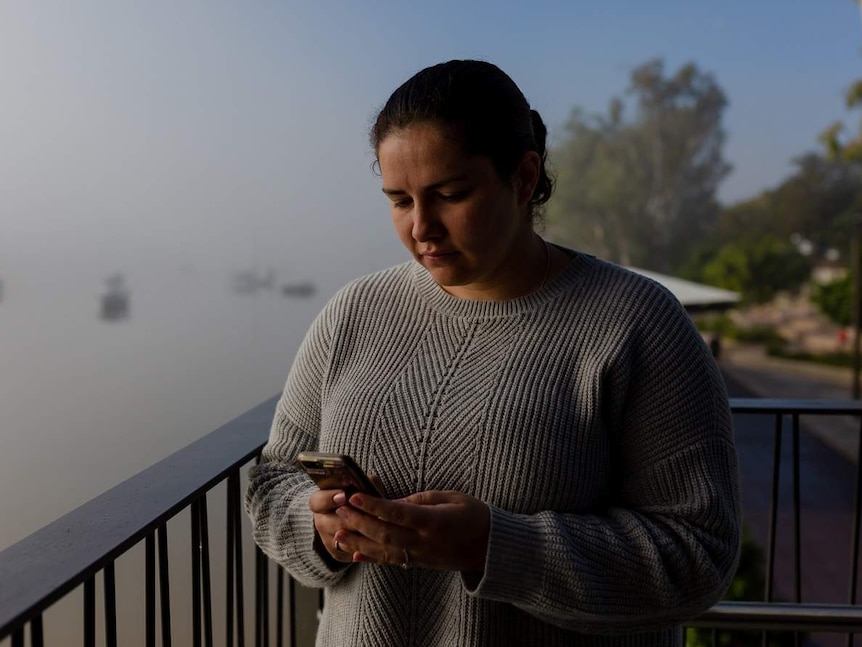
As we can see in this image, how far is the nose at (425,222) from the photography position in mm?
944

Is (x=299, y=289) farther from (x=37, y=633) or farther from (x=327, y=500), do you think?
(x=37, y=633)

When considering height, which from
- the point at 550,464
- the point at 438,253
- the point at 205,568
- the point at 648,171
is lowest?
the point at 205,568

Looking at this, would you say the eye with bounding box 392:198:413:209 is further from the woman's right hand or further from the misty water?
the misty water

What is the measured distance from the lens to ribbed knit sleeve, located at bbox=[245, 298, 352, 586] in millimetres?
1039

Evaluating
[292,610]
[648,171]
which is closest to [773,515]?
[292,610]

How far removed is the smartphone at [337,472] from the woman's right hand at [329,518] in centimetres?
1

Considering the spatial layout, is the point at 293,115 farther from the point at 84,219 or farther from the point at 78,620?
the point at 78,620

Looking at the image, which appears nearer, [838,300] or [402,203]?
[402,203]

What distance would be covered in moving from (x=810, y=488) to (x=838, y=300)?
981cm

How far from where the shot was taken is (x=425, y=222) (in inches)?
37.2

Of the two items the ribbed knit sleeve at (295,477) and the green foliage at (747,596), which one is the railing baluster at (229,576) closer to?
the ribbed knit sleeve at (295,477)

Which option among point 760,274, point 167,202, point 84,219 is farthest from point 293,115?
point 760,274

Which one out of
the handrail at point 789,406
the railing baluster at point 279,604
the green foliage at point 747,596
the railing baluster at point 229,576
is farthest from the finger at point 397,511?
the green foliage at point 747,596

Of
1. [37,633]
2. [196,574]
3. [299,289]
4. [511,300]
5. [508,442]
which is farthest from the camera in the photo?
[299,289]
